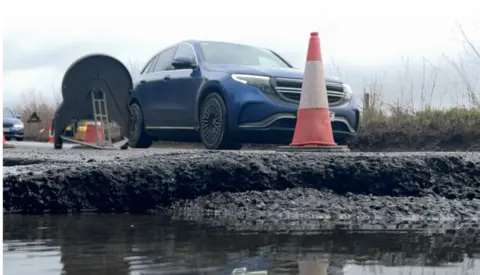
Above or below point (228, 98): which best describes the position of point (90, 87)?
above

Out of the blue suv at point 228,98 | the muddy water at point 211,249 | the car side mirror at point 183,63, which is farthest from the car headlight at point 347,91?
the muddy water at point 211,249

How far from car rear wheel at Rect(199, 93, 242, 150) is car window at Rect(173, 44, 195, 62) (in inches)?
30.0

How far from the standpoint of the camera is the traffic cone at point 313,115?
221 inches

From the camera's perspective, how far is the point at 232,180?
3695mm

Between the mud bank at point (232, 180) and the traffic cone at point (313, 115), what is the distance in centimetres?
159

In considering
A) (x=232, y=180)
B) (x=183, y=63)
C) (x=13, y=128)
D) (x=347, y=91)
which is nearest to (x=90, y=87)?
(x=183, y=63)

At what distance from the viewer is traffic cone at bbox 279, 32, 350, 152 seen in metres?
5.61

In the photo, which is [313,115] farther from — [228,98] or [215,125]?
[215,125]

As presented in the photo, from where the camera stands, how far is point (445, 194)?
383 cm

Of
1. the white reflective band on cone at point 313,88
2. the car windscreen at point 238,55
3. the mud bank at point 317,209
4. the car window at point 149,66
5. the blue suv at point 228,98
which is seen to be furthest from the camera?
the car window at point 149,66

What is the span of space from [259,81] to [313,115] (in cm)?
117

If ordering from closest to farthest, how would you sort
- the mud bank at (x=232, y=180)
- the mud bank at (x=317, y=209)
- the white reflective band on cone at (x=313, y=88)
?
the mud bank at (x=317, y=209)
the mud bank at (x=232, y=180)
the white reflective band on cone at (x=313, y=88)

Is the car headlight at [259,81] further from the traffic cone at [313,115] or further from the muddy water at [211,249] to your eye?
the muddy water at [211,249]

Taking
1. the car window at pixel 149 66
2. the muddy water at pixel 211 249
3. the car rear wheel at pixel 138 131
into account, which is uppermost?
the car window at pixel 149 66
